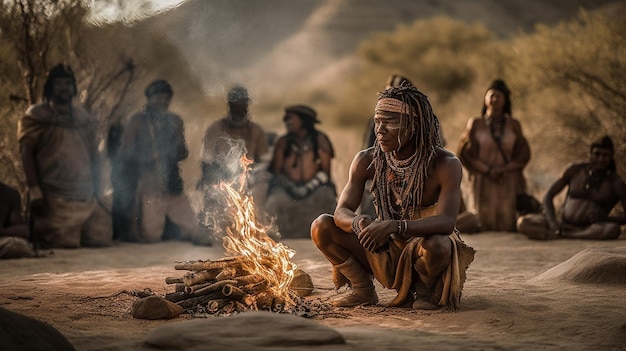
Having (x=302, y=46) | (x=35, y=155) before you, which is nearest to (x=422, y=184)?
(x=35, y=155)

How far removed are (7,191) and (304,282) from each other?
443 cm

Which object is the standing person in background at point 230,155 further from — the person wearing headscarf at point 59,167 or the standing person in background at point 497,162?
the standing person in background at point 497,162

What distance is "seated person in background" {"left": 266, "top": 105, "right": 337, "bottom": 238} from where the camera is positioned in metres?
11.6

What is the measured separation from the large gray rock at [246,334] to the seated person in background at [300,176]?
23.1ft

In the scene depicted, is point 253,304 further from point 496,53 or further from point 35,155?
point 496,53

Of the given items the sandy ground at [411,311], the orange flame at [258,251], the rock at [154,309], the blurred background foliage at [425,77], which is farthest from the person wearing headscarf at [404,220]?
the blurred background foliage at [425,77]

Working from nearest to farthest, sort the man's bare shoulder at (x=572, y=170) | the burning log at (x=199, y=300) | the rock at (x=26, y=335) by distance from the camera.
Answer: the rock at (x=26, y=335)
the burning log at (x=199, y=300)
the man's bare shoulder at (x=572, y=170)

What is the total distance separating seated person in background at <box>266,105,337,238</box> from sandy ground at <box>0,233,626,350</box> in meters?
2.70

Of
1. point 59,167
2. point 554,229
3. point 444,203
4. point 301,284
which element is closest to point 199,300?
point 301,284

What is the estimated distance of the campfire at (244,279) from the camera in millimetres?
5637

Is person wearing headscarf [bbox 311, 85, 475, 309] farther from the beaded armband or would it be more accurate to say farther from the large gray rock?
the large gray rock

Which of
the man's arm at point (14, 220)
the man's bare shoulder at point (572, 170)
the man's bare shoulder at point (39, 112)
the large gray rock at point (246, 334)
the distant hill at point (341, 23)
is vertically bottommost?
the large gray rock at point (246, 334)

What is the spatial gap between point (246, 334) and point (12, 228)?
6.07m

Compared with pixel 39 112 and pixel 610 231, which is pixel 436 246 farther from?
pixel 39 112
